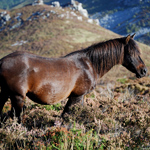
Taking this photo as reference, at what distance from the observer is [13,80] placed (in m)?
2.79

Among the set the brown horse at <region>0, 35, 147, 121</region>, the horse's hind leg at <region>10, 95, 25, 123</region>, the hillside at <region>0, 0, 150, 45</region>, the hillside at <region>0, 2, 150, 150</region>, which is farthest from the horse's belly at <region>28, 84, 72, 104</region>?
the hillside at <region>0, 0, 150, 45</region>

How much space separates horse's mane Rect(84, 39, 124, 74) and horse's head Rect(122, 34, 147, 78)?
0.40 feet

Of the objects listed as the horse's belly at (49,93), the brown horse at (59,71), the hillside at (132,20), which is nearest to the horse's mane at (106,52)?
the brown horse at (59,71)

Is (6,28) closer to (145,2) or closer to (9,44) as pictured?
(9,44)

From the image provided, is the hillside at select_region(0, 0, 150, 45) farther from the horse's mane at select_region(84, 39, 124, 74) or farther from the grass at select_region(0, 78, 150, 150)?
the grass at select_region(0, 78, 150, 150)

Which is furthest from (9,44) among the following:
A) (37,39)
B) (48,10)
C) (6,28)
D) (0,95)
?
(0,95)

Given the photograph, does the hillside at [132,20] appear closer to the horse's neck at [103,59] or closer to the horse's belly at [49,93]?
the horse's neck at [103,59]

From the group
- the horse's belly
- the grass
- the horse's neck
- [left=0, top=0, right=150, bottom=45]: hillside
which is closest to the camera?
the grass

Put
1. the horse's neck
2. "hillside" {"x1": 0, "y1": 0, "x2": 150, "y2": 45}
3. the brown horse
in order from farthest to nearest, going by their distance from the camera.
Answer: "hillside" {"x1": 0, "y1": 0, "x2": 150, "y2": 45} < the horse's neck < the brown horse

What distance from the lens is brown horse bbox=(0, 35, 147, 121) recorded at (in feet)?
9.28

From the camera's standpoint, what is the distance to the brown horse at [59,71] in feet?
9.28

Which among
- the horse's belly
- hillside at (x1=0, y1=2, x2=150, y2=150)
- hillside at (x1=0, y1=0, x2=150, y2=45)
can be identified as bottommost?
hillside at (x1=0, y1=0, x2=150, y2=45)

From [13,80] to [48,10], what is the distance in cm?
9477

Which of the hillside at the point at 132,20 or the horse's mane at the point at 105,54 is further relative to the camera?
the hillside at the point at 132,20
